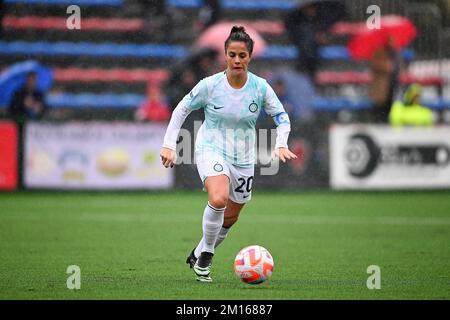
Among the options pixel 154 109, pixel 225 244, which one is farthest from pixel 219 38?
pixel 225 244

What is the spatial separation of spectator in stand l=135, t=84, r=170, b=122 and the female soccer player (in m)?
10.9

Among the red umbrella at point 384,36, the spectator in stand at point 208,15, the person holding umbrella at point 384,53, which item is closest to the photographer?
the person holding umbrella at point 384,53

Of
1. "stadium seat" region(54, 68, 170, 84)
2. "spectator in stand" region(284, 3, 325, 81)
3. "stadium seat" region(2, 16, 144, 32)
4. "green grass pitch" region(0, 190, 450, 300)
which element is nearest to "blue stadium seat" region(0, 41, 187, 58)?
"stadium seat" region(2, 16, 144, 32)

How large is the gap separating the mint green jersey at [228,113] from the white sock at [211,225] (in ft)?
1.67

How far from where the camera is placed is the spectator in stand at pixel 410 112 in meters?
20.3

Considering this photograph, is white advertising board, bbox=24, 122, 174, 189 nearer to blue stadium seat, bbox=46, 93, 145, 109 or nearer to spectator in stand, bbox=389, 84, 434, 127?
blue stadium seat, bbox=46, 93, 145, 109

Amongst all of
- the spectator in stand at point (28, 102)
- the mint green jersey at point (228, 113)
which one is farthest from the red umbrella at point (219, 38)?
the mint green jersey at point (228, 113)

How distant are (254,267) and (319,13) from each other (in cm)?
1474

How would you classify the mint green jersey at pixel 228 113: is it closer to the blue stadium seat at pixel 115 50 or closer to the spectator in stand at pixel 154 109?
the spectator in stand at pixel 154 109

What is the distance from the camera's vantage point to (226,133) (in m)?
8.98

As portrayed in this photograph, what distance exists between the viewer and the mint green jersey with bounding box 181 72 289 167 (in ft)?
29.2

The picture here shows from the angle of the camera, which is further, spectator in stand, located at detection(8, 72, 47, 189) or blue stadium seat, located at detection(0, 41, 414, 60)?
blue stadium seat, located at detection(0, 41, 414, 60)

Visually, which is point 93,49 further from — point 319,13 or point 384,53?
point 384,53
